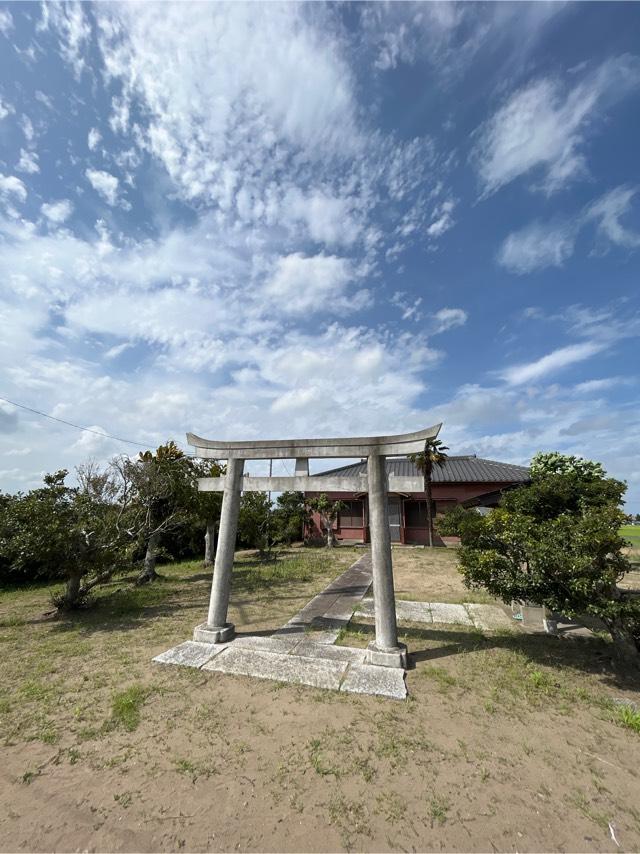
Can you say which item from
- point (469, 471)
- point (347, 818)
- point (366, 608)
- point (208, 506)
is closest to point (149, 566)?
point (208, 506)

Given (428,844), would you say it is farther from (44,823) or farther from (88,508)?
(88,508)

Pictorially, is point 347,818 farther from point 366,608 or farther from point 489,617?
point 489,617

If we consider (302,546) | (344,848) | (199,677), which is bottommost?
(344,848)

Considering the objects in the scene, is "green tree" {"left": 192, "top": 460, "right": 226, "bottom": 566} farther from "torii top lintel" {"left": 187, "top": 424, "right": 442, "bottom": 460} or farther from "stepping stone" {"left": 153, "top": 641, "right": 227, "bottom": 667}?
"stepping stone" {"left": 153, "top": 641, "right": 227, "bottom": 667}

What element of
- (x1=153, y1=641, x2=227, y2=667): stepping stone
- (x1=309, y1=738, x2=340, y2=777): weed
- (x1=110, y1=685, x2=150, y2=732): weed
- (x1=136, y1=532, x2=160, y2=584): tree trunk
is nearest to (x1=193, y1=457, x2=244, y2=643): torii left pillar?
(x1=153, y1=641, x2=227, y2=667): stepping stone

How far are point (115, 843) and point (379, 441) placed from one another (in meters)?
4.86

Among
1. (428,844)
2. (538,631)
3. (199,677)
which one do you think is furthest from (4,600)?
(538,631)

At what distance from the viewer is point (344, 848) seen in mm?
2561

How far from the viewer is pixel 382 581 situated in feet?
18.1

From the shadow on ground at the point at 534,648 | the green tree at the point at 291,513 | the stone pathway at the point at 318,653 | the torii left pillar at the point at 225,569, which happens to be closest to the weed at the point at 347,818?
the stone pathway at the point at 318,653

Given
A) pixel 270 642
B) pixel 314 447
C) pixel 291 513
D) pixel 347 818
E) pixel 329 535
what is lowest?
pixel 347 818

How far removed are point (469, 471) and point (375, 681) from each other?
23.0m

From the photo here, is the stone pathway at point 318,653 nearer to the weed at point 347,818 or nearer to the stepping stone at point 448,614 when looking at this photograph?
the stepping stone at point 448,614

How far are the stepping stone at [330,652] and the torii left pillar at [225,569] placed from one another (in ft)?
4.47
